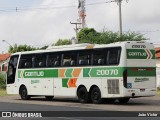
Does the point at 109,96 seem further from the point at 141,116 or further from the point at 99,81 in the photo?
the point at 141,116

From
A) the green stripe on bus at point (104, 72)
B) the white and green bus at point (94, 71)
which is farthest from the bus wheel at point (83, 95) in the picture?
the green stripe on bus at point (104, 72)

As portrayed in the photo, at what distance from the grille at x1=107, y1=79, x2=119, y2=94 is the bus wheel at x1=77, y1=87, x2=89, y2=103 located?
5.88 feet

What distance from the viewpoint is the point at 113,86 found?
27.8 m

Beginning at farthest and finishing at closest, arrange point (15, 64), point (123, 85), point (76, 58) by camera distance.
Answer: point (15, 64) → point (76, 58) → point (123, 85)

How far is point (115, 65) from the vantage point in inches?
1086

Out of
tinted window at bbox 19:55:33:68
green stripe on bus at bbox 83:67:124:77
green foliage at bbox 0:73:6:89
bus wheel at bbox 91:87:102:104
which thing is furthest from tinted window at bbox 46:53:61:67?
green foliage at bbox 0:73:6:89

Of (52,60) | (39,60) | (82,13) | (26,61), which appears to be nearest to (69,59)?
(52,60)

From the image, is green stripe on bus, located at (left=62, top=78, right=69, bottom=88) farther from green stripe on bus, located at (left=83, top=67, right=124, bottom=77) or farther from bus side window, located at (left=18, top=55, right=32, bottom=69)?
bus side window, located at (left=18, top=55, right=32, bottom=69)

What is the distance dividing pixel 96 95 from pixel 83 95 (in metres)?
1.10

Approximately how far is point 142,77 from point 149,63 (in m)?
0.87

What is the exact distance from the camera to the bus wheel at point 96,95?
28639 millimetres

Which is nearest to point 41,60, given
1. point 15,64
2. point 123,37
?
point 15,64

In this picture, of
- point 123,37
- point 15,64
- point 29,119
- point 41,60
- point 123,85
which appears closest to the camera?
point 29,119

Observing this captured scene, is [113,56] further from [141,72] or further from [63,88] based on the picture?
[63,88]
